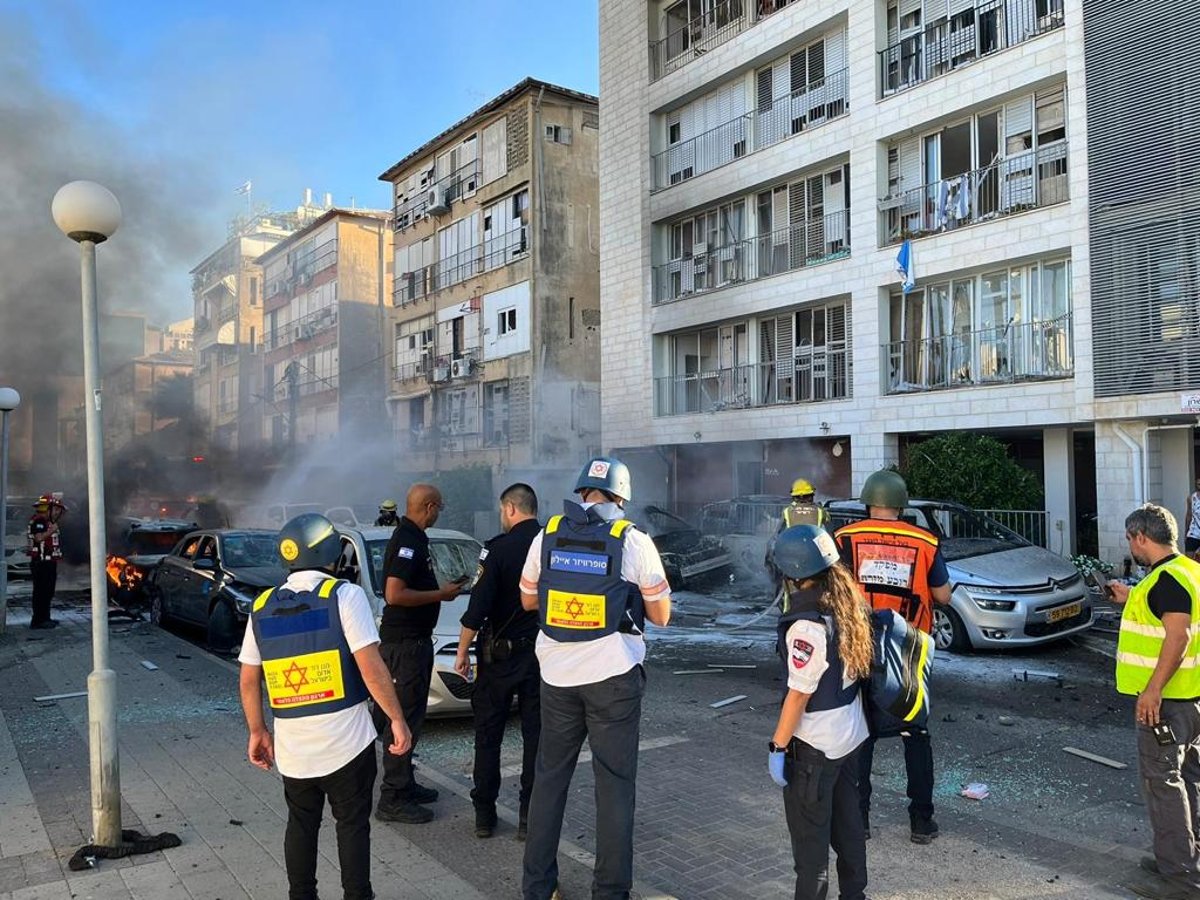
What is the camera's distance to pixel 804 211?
1992 cm

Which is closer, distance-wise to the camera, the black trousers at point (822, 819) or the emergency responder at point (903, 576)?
the black trousers at point (822, 819)

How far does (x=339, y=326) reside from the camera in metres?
40.4

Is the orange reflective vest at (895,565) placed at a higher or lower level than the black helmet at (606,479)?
lower

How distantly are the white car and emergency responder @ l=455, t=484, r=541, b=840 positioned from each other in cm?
116

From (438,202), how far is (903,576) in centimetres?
3061

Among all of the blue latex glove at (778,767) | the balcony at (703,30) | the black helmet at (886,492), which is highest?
the balcony at (703,30)

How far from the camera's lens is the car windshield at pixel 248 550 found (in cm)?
1095

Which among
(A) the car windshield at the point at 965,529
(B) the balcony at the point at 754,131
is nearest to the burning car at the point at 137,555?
(A) the car windshield at the point at 965,529

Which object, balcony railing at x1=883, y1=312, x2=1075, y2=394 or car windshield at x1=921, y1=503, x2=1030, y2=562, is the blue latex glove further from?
balcony railing at x1=883, y1=312, x2=1075, y2=394

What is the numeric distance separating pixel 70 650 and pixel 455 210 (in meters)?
24.9

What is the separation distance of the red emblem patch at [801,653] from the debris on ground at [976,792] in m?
2.62

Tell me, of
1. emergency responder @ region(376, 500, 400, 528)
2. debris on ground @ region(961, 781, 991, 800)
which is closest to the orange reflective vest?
debris on ground @ region(961, 781, 991, 800)

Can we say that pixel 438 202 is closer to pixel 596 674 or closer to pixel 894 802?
pixel 894 802

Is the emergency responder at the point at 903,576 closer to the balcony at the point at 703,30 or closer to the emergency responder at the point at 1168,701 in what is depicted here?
the emergency responder at the point at 1168,701
